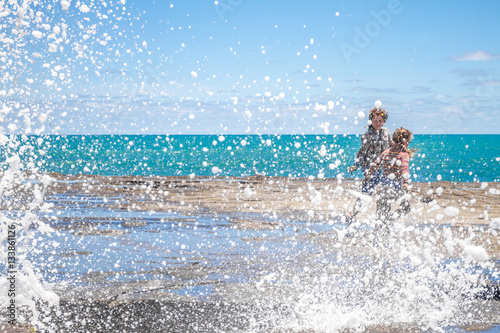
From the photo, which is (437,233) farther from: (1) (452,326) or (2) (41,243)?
(2) (41,243)

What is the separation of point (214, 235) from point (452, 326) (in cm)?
531

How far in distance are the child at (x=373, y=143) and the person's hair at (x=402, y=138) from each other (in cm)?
45

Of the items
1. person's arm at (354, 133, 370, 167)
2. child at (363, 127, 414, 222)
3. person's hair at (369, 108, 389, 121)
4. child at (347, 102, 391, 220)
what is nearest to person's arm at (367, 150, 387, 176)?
child at (363, 127, 414, 222)

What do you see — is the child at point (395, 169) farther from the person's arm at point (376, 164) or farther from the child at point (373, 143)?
the child at point (373, 143)

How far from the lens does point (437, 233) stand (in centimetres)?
983

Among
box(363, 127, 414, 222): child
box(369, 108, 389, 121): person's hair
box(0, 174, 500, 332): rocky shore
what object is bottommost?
box(0, 174, 500, 332): rocky shore

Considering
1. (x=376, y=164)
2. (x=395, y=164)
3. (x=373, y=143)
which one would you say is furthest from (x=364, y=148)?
(x=395, y=164)

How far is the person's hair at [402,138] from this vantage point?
7340 millimetres

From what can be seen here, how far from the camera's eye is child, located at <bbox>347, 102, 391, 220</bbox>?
25.6 ft

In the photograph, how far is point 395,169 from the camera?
7422mm

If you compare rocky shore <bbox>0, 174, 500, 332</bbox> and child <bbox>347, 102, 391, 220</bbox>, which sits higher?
child <bbox>347, 102, 391, 220</bbox>

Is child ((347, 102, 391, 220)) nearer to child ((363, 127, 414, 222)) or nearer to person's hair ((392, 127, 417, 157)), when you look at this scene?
child ((363, 127, 414, 222))

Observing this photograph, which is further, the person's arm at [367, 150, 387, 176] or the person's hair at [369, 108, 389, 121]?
the person's hair at [369, 108, 389, 121]

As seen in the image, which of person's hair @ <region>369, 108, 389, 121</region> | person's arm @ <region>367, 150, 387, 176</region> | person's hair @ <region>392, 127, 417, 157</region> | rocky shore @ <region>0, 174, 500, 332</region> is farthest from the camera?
person's hair @ <region>369, 108, 389, 121</region>
